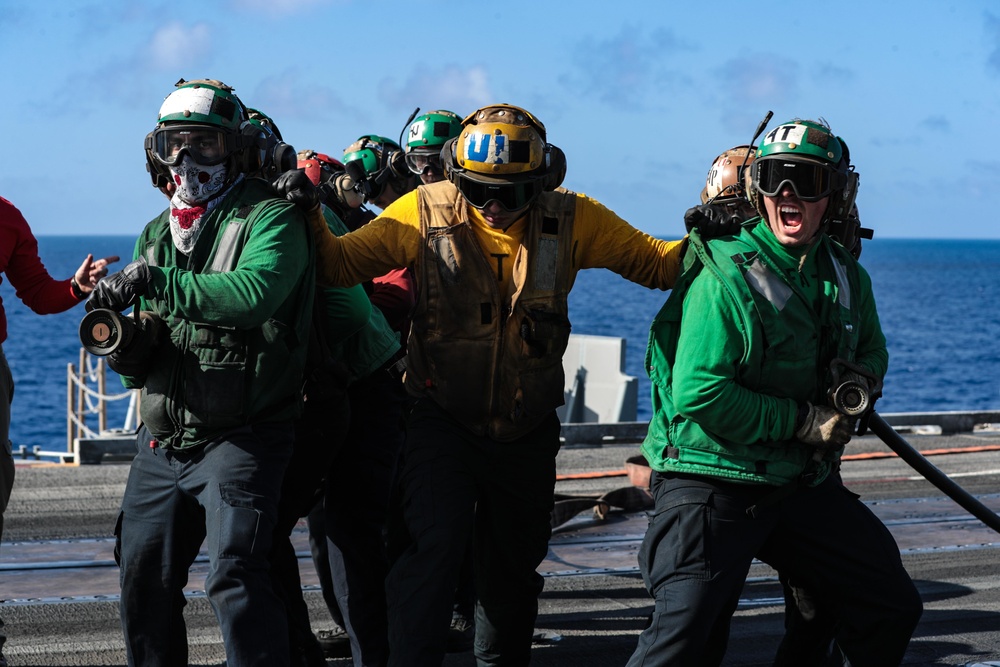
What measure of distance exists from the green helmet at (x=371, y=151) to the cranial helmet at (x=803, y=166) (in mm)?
3575

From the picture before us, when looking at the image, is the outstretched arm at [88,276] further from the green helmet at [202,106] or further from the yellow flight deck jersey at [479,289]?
the yellow flight deck jersey at [479,289]

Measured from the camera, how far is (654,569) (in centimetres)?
465

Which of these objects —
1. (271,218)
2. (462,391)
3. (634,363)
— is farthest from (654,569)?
(634,363)

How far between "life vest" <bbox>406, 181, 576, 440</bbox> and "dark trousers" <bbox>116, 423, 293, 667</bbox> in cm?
68

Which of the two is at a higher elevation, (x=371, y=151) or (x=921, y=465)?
(x=371, y=151)

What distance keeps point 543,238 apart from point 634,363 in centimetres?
6980

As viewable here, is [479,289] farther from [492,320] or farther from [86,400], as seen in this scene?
[86,400]

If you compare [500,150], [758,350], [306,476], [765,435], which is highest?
[500,150]

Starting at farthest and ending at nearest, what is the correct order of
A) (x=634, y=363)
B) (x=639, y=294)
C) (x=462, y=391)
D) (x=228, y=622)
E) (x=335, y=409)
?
(x=639, y=294), (x=634, y=363), (x=335, y=409), (x=462, y=391), (x=228, y=622)

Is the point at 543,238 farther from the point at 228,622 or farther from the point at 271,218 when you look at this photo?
the point at 228,622

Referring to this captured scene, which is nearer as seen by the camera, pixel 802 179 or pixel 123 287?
pixel 123 287

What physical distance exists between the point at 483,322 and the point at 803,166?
1.34 metres

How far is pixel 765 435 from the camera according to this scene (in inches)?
181

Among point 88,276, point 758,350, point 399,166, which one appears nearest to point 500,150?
point 758,350
